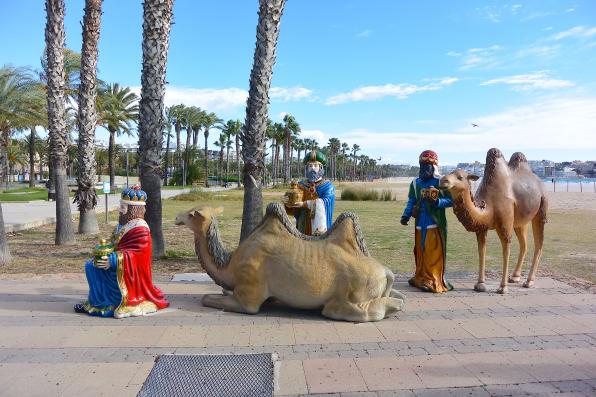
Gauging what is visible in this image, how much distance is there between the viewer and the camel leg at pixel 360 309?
18.5 feet

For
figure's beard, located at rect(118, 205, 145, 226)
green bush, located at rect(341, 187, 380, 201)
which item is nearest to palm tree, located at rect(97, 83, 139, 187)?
green bush, located at rect(341, 187, 380, 201)

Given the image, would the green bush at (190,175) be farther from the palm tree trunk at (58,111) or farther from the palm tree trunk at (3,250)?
the palm tree trunk at (3,250)

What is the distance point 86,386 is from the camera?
12.7ft

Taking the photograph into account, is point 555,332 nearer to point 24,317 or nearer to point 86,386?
point 86,386

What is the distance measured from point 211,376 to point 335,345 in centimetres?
144

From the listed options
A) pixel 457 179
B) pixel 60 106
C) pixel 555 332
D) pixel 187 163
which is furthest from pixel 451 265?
pixel 187 163

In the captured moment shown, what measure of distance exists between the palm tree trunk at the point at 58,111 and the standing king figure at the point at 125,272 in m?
6.69

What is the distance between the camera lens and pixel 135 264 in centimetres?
579

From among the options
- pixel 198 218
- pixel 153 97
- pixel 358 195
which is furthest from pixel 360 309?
pixel 358 195

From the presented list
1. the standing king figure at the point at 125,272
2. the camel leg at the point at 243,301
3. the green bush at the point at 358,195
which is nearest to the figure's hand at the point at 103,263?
the standing king figure at the point at 125,272

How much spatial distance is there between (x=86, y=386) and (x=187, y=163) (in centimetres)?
5565

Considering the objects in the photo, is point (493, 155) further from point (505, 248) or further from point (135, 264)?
point (135, 264)

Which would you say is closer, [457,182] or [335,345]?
[335,345]

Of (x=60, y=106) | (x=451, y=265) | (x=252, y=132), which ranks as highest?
(x=60, y=106)
